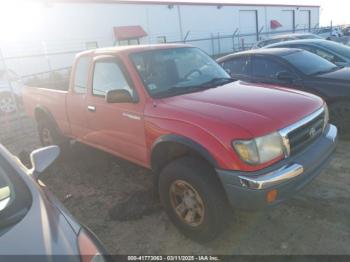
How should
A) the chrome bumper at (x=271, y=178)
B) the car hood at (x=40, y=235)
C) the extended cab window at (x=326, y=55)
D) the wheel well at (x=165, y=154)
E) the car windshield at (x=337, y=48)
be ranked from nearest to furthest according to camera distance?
the car hood at (x=40, y=235)
the chrome bumper at (x=271, y=178)
the wheel well at (x=165, y=154)
the extended cab window at (x=326, y=55)
the car windshield at (x=337, y=48)

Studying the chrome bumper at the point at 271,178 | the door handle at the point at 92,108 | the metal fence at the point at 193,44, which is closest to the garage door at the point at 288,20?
the metal fence at the point at 193,44

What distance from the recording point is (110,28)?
80.6ft

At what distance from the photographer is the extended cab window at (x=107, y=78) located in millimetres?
4203

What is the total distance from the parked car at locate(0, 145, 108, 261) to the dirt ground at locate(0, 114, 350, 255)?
148 cm

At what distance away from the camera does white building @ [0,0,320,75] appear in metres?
20.3

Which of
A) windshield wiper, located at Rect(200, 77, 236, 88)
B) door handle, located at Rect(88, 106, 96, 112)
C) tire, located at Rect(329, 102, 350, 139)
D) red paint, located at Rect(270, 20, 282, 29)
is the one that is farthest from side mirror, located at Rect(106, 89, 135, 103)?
red paint, located at Rect(270, 20, 282, 29)

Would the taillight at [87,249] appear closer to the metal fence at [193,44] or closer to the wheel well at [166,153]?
the wheel well at [166,153]

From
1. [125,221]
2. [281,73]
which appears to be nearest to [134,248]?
[125,221]

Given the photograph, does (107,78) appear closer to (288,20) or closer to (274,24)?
(274,24)

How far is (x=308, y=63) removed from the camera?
634cm

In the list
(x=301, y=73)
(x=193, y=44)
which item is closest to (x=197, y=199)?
(x=301, y=73)

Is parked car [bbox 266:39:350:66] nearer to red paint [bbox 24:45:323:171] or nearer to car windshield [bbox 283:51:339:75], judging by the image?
car windshield [bbox 283:51:339:75]

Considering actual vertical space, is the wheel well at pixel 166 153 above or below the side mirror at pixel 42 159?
below

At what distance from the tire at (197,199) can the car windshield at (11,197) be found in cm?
149
